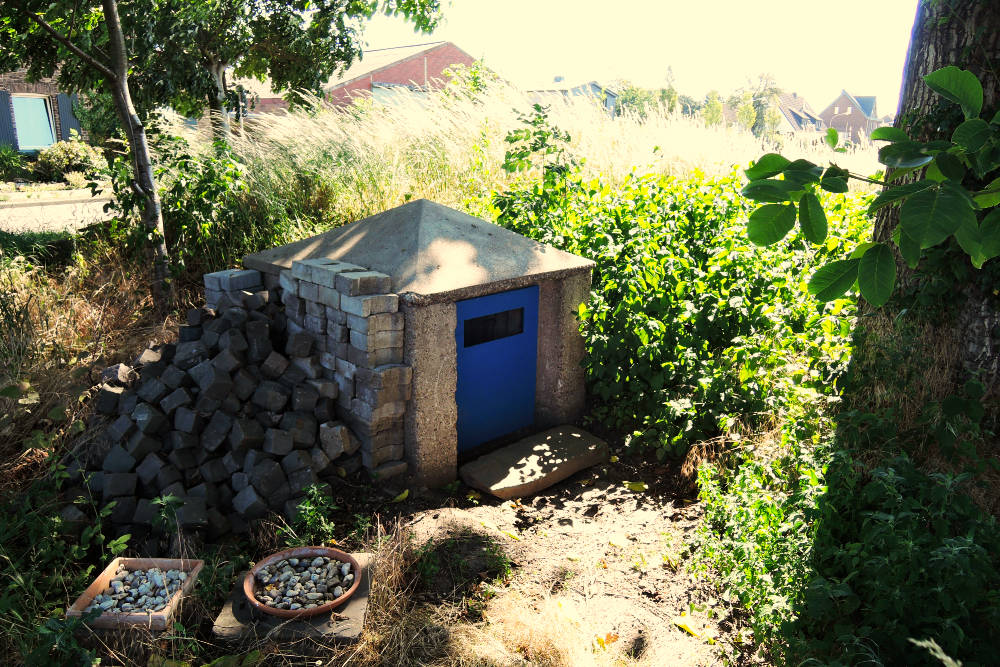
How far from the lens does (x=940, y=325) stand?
4.42 metres

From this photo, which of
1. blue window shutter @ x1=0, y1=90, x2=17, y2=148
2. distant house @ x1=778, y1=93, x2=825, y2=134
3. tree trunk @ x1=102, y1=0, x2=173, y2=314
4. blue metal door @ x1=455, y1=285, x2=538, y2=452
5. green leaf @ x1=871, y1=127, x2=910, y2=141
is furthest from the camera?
distant house @ x1=778, y1=93, x2=825, y2=134

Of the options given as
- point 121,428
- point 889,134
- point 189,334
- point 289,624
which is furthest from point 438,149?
point 889,134

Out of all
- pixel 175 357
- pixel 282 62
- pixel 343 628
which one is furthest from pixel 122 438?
pixel 282 62

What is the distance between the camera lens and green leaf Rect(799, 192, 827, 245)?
1.80m

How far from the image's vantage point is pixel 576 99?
1080cm

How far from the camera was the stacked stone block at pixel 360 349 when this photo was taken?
4336 mm

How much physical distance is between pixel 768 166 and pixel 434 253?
10.1 feet

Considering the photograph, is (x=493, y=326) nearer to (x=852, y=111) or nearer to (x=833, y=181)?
(x=833, y=181)

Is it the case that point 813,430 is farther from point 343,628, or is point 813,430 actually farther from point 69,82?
point 69,82

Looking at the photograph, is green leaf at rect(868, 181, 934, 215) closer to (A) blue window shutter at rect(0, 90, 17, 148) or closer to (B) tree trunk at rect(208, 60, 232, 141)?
(B) tree trunk at rect(208, 60, 232, 141)

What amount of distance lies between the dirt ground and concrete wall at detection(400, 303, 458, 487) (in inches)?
12.4

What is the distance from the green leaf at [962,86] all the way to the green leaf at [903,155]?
0.17m

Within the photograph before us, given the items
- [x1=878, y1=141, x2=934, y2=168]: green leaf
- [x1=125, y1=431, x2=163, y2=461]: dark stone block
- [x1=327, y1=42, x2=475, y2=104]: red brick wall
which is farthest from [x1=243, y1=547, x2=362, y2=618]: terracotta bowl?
[x1=327, y1=42, x2=475, y2=104]: red brick wall

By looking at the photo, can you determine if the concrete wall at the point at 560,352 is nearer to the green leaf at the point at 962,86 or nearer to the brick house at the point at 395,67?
the green leaf at the point at 962,86
